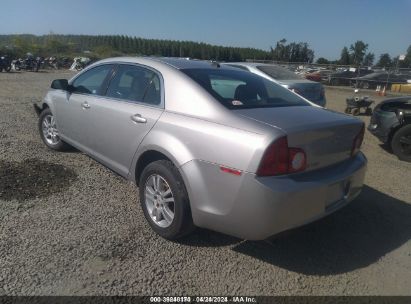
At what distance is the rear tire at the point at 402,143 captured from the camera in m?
6.54

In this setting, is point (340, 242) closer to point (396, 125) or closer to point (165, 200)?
point (165, 200)

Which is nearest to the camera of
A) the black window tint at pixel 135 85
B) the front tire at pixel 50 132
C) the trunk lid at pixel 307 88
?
the black window tint at pixel 135 85

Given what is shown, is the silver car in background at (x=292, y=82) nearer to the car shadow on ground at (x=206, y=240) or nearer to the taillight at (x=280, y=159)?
the car shadow on ground at (x=206, y=240)

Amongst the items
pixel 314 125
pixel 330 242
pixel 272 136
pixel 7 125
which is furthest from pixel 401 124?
pixel 7 125

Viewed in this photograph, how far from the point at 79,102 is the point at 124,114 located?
3.72 ft

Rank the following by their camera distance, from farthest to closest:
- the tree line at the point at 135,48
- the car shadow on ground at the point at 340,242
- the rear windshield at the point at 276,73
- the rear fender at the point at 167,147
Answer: the tree line at the point at 135,48 → the rear windshield at the point at 276,73 → the car shadow on ground at the point at 340,242 → the rear fender at the point at 167,147

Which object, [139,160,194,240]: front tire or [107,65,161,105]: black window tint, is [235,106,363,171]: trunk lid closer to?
[139,160,194,240]: front tire

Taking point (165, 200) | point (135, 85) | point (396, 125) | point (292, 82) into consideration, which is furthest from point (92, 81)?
point (292, 82)

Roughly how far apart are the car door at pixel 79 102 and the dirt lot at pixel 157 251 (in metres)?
0.59

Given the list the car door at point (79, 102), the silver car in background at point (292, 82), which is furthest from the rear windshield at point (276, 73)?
the car door at point (79, 102)

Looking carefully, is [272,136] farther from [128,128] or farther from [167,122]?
[128,128]

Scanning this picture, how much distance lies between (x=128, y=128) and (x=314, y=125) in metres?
1.78

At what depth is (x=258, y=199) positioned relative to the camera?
2629mm

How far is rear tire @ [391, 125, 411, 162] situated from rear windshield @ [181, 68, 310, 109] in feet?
11.9
